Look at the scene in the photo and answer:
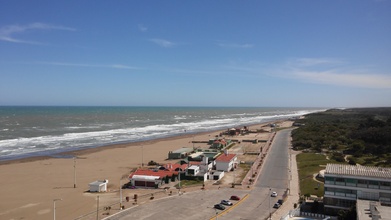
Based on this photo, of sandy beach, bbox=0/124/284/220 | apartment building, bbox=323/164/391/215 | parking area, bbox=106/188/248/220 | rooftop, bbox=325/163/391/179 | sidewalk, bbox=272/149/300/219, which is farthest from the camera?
sandy beach, bbox=0/124/284/220

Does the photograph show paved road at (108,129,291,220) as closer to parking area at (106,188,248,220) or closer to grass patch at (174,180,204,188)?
parking area at (106,188,248,220)

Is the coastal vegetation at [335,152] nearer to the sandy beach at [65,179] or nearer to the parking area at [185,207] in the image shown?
the parking area at [185,207]

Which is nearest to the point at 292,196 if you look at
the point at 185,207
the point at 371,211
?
the point at 185,207

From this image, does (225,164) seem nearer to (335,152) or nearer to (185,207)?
(185,207)

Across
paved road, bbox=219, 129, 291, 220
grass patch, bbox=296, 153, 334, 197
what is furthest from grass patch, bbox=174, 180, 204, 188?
grass patch, bbox=296, 153, 334, 197

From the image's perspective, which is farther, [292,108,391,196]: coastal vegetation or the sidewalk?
[292,108,391,196]: coastal vegetation

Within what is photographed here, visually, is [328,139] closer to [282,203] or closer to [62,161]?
[282,203]

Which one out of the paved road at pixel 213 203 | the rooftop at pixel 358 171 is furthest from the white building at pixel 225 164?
the rooftop at pixel 358 171
